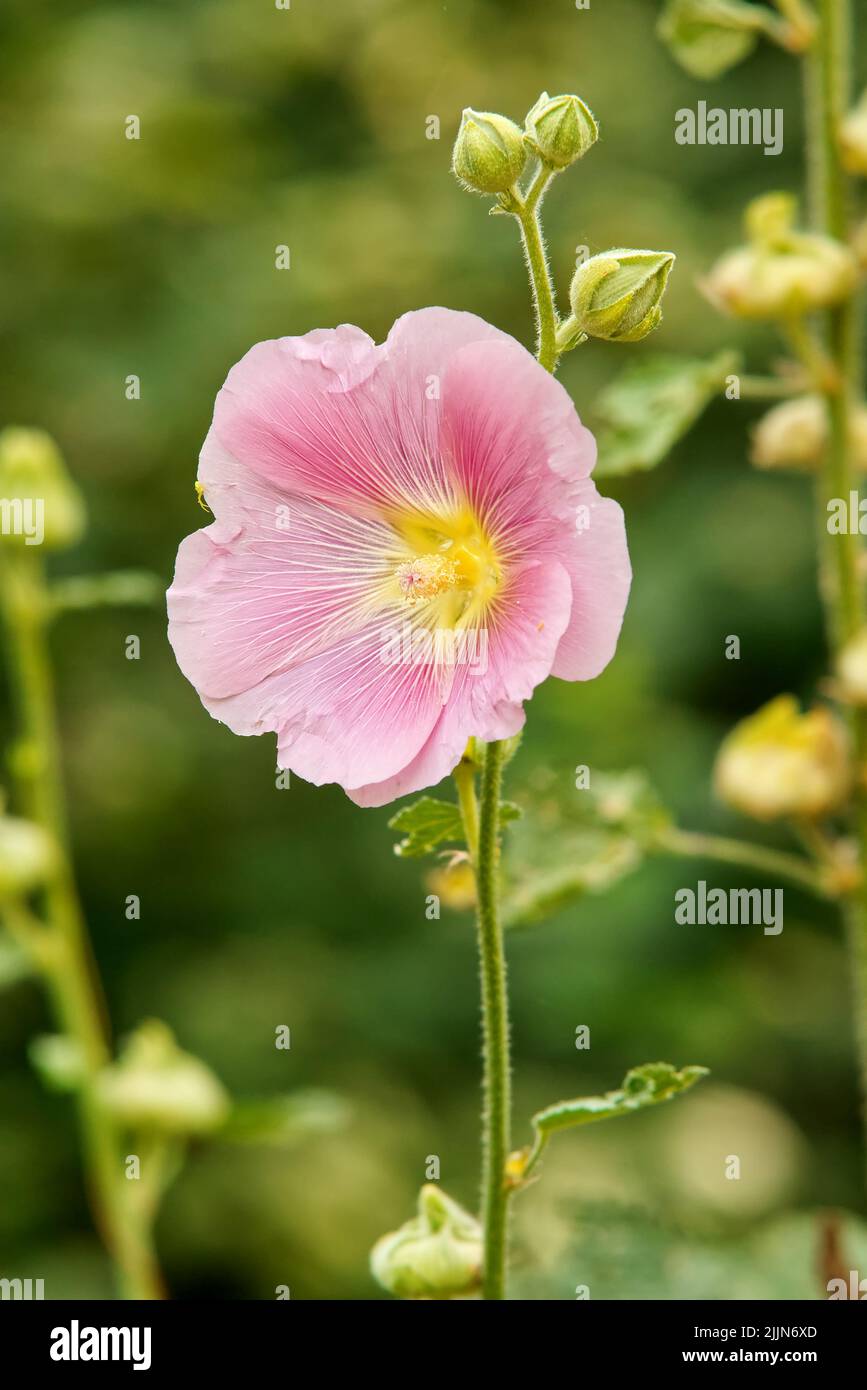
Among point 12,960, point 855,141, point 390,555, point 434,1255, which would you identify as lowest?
point 434,1255

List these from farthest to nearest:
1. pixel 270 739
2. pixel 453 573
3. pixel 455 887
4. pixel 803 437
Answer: pixel 270 739 → pixel 803 437 → pixel 455 887 → pixel 453 573

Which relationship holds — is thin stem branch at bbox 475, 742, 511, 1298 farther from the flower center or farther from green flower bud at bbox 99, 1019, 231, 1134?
green flower bud at bbox 99, 1019, 231, 1134

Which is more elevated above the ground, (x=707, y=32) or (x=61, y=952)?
(x=707, y=32)

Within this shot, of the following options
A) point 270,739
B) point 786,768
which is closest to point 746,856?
point 786,768

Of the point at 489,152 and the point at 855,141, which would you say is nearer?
the point at 489,152

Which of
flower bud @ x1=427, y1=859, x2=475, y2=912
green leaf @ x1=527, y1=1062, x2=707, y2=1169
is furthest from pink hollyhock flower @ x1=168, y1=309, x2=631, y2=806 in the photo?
flower bud @ x1=427, y1=859, x2=475, y2=912

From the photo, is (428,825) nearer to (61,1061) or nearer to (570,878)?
(570,878)

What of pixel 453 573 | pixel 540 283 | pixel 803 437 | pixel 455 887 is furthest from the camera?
pixel 803 437
